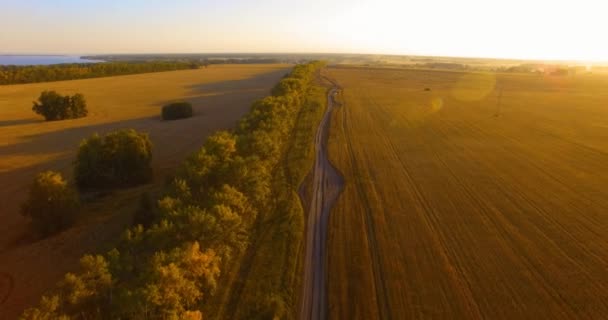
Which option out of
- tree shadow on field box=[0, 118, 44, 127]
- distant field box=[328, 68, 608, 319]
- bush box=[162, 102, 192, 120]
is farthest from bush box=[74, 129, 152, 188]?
tree shadow on field box=[0, 118, 44, 127]

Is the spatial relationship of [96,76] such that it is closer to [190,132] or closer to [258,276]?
[190,132]

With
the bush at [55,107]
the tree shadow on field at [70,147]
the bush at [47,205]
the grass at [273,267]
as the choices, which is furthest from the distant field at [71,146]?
the grass at [273,267]

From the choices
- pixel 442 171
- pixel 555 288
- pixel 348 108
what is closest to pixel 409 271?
pixel 555 288

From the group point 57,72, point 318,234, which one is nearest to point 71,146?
point 318,234

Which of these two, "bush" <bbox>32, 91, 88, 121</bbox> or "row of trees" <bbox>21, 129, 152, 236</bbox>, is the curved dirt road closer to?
"row of trees" <bbox>21, 129, 152, 236</bbox>

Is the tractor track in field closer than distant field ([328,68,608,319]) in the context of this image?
Yes
